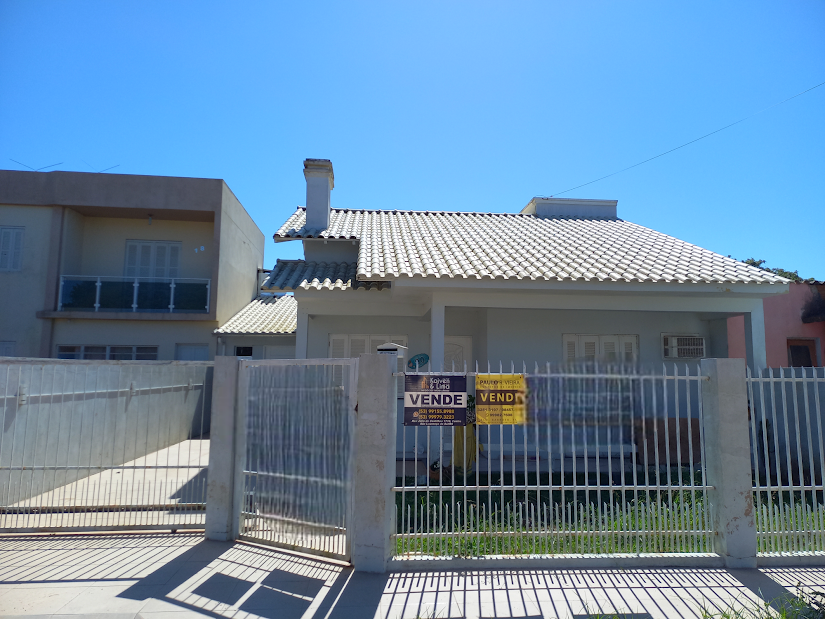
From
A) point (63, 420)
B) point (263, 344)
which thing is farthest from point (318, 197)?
point (63, 420)

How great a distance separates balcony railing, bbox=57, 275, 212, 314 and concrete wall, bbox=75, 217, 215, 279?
785 millimetres

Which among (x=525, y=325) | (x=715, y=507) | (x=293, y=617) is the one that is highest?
(x=525, y=325)

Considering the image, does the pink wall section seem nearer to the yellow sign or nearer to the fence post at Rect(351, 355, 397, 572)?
the yellow sign

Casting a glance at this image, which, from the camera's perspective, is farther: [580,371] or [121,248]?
[121,248]

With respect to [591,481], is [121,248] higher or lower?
higher

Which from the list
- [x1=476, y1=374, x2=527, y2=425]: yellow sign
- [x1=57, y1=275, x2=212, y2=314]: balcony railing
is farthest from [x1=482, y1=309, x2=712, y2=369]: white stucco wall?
[x1=57, y1=275, x2=212, y2=314]: balcony railing

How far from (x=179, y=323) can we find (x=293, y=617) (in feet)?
41.2

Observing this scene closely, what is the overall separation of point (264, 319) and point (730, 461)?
13973 millimetres

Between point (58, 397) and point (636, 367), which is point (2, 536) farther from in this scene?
point (636, 367)

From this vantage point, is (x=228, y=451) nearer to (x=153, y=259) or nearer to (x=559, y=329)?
(x=559, y=329)

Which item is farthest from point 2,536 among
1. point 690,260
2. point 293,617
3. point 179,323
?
point 690,260

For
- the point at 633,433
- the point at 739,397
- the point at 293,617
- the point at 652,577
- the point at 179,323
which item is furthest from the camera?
the point at 179,323

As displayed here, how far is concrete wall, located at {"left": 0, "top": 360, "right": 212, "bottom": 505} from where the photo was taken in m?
6.28

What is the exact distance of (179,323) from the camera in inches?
580
